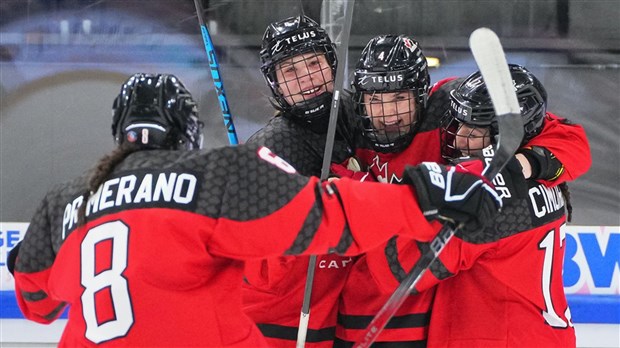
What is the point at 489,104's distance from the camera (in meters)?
1.92

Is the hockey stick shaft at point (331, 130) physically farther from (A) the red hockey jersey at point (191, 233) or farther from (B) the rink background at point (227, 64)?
(B) the rink background at point (227, 64)

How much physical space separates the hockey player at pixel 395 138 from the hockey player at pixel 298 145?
5 cm

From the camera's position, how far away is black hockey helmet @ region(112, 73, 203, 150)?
5.09ft

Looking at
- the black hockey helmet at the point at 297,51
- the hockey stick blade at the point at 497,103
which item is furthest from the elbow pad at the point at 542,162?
the black hockey helmet at the point at 297,51

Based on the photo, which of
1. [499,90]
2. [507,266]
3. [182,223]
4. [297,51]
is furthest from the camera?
[297,51]

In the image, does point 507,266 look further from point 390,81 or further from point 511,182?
point 390,81

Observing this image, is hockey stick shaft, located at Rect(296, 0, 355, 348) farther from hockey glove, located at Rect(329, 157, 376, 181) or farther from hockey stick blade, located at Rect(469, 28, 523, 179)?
hockey stick blade, located at Rect(469, 28, 523, 179)

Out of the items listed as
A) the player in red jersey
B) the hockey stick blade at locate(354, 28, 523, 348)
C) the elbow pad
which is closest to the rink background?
the elbow pad

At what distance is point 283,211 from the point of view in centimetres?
150

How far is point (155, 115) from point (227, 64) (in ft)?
5.59

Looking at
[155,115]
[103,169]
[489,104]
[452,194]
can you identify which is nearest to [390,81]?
[489,104]

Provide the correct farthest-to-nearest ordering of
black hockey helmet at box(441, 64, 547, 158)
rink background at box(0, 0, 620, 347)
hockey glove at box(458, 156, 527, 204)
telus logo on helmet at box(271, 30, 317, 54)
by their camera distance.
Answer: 1. rink background at box(0, 0, 620, 347)
2. telus logo on helmet at box(271, 30, 317, 54)
3. black hockey helmet at box(441, 64, 547, 158)
4. hockey glove at box(458, 156, 527, 204)

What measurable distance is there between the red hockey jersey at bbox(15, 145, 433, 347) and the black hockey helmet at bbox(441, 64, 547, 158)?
44cm

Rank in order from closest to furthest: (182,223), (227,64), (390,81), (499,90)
Result: (182,223)
(499,90)
(390,81)
(227,64)
